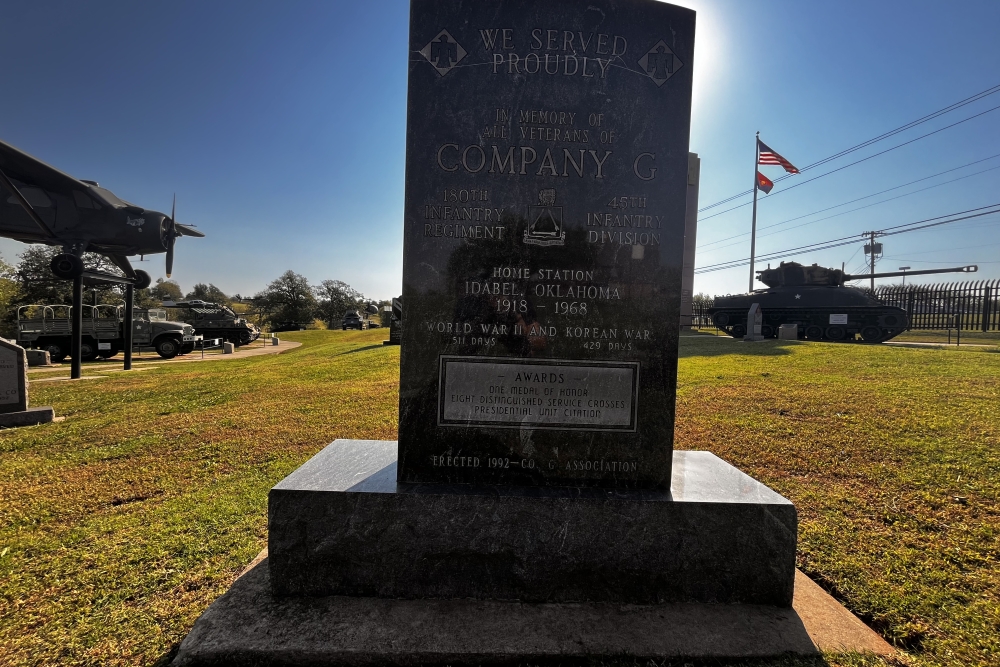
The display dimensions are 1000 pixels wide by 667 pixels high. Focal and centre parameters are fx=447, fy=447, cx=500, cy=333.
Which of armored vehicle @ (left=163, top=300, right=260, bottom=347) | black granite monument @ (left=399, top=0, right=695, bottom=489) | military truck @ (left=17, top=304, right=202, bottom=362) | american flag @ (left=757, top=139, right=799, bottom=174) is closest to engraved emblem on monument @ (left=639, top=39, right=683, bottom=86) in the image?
black granite monument @ (left=399, top=0, right=695, bottom=489)

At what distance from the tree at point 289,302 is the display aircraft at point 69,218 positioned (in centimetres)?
4024

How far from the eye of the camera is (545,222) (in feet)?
7.80

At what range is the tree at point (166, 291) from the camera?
7538 cm

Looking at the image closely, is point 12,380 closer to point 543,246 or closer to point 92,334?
point 543,246

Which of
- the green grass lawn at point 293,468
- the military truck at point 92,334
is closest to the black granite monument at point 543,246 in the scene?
the green grass lawn at point 293,468

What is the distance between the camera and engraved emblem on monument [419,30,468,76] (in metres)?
2.36

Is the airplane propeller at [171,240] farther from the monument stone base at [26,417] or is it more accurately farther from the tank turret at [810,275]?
the tank turret at [810,275]

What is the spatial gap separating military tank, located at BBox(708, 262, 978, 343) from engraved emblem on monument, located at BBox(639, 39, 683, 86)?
888 inches

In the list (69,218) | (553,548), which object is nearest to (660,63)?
(553,548)

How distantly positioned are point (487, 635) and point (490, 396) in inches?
41.5

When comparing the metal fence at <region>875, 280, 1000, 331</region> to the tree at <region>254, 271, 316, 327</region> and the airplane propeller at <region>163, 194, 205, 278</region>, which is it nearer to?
the airplane propeller at <region>163, 194, 205, 278</region>

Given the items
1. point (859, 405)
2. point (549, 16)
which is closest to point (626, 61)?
point (549, 16)

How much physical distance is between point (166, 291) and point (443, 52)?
97.4m

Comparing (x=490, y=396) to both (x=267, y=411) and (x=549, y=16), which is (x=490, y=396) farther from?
(x=267, y=411)
